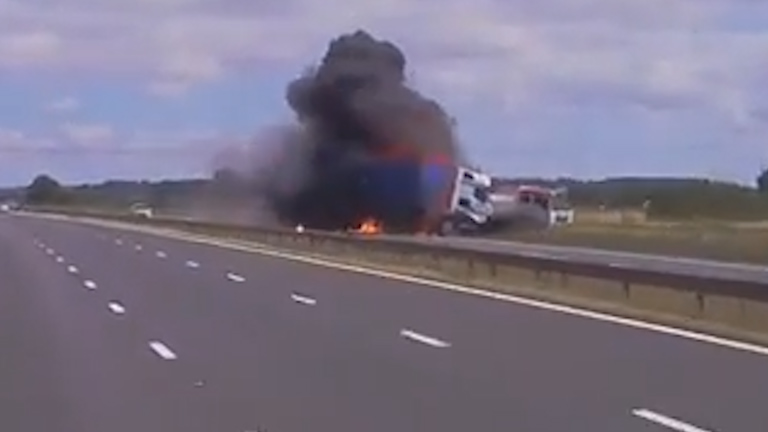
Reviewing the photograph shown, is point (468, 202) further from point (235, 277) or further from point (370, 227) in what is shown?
point (235, 277)

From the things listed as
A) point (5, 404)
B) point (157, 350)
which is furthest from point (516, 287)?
point (5, 404)

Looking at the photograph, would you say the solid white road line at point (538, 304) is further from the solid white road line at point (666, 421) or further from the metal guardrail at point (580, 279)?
the solid white road line at point (666, 421)

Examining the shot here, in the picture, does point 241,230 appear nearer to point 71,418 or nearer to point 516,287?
point 516,287

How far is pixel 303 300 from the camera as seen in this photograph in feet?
101

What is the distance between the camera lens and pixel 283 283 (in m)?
37.1

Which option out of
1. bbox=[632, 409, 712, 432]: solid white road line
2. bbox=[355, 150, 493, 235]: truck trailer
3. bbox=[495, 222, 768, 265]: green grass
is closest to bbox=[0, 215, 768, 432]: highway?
bbox=[632, 409, 712, 432]: solid white road line

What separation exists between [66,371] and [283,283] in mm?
18428

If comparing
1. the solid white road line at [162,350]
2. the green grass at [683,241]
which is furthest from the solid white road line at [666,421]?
the green grass at [683,241]

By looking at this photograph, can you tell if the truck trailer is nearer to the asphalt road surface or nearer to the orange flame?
the orange flame

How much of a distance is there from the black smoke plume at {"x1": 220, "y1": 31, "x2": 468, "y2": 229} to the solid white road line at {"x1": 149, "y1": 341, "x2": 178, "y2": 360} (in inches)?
1637

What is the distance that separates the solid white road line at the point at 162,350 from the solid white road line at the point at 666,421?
22.5ft

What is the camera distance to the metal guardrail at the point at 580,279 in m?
25.9

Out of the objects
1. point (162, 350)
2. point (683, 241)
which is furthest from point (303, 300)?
point (683, 241)

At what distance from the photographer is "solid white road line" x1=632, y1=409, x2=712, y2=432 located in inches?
543
